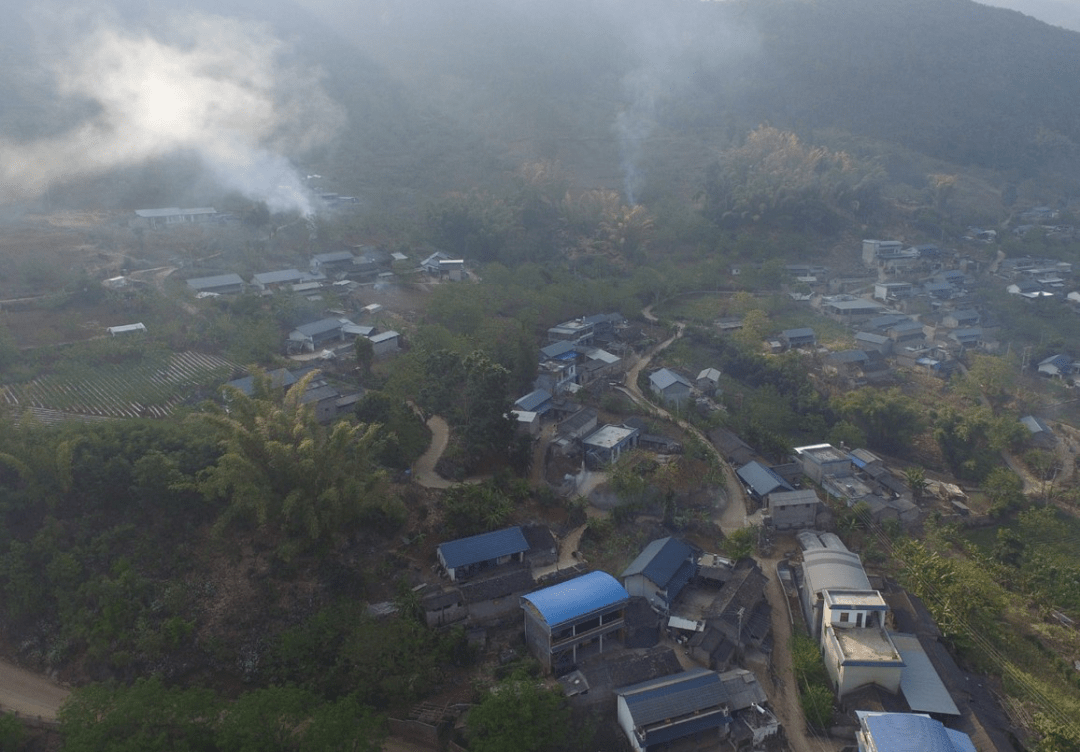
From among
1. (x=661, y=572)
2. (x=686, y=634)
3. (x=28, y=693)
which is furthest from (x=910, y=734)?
(x=28, y=693)

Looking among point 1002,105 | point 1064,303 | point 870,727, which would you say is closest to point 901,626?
point 870,727

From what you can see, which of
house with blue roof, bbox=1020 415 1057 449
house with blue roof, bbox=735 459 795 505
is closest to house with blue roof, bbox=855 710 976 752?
house with blue roof, bbox=735 459 795 505

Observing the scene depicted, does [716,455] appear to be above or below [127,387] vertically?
above

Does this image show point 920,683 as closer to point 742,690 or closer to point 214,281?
point 742,690

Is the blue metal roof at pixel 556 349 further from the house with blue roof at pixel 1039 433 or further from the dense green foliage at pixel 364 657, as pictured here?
the house with blue roof at pixel 1039 433

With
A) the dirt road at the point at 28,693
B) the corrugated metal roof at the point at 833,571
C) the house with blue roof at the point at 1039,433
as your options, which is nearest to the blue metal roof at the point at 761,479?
the corrugated metal roof at the point at 833,571

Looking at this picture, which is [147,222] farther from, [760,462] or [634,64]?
[634,64]
